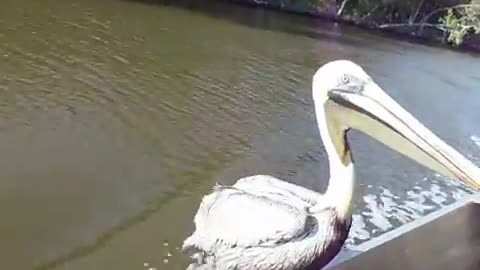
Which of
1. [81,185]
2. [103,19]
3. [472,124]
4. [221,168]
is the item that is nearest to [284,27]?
[103,19]

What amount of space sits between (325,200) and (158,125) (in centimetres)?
298

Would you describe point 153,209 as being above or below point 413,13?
below

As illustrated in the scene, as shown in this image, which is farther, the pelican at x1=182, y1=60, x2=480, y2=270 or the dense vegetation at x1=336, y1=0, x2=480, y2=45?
the dense vegetation at x1=336, y1=0, x2=480, y2=45

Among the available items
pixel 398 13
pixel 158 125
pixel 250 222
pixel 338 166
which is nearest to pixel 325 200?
pixel 338 166

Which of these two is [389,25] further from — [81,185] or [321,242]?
[321,242]

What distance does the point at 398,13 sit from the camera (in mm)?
10500

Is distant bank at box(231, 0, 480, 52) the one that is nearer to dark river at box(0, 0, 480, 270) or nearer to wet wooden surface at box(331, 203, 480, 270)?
dark river at box(0, 0, 480, 270)

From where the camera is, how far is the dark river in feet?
13.1

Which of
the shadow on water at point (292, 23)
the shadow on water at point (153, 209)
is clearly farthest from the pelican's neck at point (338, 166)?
the shadow on water at point (292, 23)

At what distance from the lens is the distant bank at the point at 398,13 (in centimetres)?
1011

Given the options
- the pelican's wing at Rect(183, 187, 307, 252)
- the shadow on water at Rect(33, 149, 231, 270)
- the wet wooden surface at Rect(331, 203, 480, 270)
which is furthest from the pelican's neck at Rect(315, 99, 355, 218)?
the shadow on water at Rect(33, 149, 231, 270)

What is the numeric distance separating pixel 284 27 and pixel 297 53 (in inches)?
57.6

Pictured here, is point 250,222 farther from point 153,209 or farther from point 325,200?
point 153,209

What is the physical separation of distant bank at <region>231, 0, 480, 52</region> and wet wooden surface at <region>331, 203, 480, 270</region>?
8.10 meters
